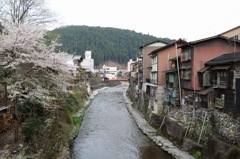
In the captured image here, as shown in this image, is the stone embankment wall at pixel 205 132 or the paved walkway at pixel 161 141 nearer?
the stone embankment wall at pixel 205 132

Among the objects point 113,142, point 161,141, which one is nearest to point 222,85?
point 161,141

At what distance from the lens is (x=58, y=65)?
50.8ft

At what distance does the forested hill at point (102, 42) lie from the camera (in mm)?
146125

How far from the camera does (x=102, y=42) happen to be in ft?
512

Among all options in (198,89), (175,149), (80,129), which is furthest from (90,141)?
(198,89)

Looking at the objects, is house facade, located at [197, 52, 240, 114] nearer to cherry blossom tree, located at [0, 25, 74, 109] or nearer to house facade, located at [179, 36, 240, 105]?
house facade, located at [179, 36, 240, 105]

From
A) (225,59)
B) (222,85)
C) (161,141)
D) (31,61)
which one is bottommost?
(161,141)

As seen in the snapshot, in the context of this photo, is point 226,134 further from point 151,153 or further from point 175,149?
point 151,153

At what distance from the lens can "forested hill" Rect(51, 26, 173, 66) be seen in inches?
5753

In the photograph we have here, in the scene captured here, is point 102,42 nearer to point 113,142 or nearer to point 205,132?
point 113,142

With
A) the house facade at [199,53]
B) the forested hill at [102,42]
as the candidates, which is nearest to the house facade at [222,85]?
the house facade at [199,53]

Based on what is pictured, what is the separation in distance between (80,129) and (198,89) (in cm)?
1232

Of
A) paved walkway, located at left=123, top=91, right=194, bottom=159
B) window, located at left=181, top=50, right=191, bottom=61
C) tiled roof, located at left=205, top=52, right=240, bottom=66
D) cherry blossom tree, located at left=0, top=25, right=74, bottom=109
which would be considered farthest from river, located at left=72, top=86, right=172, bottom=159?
window, located at left=181, top=50, right=191, bottom=61

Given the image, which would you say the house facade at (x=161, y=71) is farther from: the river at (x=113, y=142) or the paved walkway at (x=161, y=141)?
the river at (x=113, y=142)
